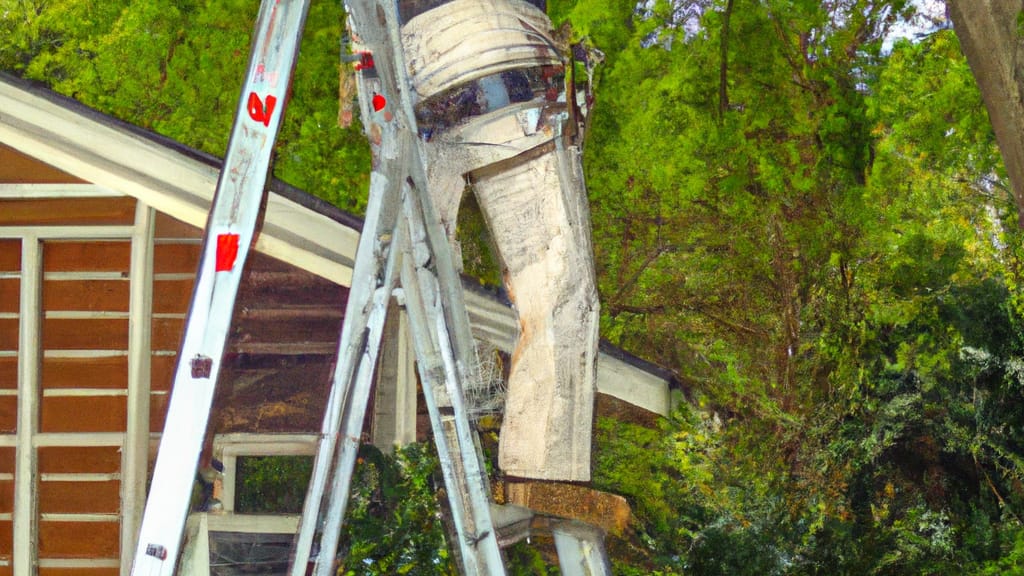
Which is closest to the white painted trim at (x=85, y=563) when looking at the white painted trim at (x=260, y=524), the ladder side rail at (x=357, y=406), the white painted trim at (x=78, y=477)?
the white painted trim at (x=78, y=477)

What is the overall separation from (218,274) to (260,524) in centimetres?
58

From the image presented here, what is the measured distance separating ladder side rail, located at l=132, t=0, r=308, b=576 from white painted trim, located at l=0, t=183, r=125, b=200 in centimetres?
44

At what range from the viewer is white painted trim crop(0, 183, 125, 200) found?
2172mm

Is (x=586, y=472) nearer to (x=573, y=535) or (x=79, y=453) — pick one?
(x=573, y=535)

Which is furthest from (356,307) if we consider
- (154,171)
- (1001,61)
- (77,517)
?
(1001,61)

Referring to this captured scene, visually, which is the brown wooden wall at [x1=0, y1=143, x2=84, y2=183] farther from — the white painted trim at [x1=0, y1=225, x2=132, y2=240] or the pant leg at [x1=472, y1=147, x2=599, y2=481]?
the pant leg at [x1=472, y1=147, x2=599, y2=481]

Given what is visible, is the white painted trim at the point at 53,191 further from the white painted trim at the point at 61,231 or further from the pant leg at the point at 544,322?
the pant leg at the point at 544,322

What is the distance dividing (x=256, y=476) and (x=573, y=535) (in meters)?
0.71

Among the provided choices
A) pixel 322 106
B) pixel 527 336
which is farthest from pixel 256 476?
pixel 322 106

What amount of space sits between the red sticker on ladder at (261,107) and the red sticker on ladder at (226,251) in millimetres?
250

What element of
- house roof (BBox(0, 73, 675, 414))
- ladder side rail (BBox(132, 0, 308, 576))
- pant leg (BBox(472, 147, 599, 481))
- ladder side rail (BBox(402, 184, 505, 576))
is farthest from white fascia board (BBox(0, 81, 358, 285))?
pant leg (BBox(472, 147, 599, 481))

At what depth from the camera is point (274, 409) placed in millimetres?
2049

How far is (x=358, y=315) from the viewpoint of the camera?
195cm

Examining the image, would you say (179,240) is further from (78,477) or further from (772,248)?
(772,248)
